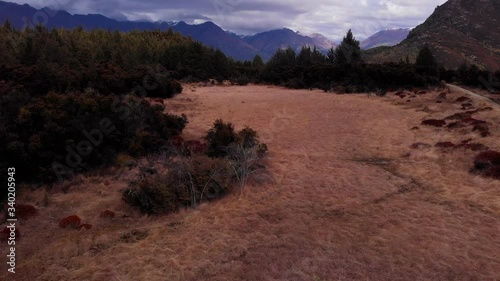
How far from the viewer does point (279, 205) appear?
403 inches

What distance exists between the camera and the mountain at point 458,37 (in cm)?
7688

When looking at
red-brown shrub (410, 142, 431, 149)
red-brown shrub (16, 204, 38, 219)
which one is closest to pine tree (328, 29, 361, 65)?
red-brown shrub (410, 142, 431, 149)

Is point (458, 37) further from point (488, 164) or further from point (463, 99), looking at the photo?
point (488, 164)

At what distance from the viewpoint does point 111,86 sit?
925 inches

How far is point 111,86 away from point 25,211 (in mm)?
15209

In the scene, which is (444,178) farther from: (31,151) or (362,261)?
(31,151)

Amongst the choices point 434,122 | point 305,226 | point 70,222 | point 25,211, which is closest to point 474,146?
point 434,122

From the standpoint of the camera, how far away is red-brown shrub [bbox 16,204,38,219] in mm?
9367

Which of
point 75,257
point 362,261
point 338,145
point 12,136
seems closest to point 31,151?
point 12,136

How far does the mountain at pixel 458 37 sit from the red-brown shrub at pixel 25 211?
71690 mm

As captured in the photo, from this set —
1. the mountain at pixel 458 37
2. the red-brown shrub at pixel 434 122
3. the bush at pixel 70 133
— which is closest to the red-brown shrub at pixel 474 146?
the red-brown shrub at pixel 434 122

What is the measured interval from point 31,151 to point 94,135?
7.12 ft

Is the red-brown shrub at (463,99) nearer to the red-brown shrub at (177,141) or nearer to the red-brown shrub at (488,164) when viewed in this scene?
the red-brown shrub at (488,164)
